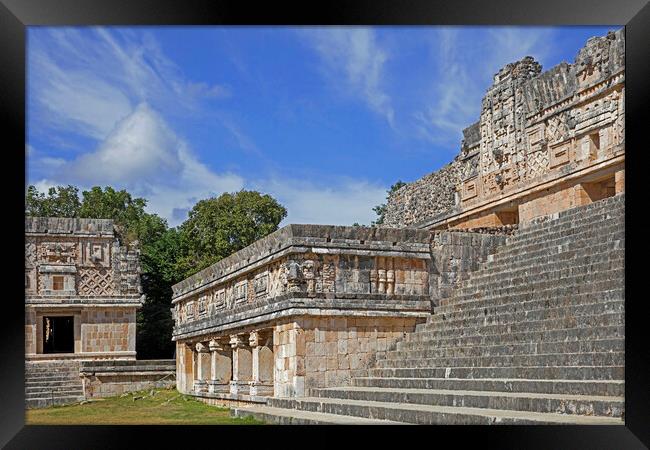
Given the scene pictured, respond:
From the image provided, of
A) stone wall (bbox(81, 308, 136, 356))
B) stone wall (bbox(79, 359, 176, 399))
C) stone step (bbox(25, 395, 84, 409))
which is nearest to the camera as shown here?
stone step (bbox(25, 395, 84, 409))

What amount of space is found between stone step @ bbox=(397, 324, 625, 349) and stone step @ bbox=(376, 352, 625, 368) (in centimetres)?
28

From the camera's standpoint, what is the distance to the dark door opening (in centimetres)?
2965

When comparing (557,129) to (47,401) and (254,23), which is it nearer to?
(254,23)

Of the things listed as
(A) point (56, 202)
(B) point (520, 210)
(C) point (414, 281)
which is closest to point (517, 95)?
(B) point (520, 210)

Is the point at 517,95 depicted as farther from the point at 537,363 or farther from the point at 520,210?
the point at 537,363

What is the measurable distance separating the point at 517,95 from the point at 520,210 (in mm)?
2729

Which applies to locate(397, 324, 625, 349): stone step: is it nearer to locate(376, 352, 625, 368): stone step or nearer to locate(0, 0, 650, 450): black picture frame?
locate(376, 352, 625, 368): stone step

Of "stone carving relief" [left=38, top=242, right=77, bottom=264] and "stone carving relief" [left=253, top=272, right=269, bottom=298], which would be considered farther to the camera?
"stone carving relief" [left=38, top=242, right=77, bottom=264]

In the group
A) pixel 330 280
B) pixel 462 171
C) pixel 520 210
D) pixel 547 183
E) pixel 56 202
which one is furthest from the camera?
pixel 56 202

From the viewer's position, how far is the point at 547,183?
53.7 ft

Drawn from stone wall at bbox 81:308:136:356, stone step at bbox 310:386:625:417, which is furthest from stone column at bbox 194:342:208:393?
stone wall at bbox 81:308:136:356

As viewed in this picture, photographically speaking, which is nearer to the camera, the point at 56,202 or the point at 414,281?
the point at 414,281

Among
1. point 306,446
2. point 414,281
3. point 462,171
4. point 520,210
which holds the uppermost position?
point 462,171

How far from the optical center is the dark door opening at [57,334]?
97.3ft
